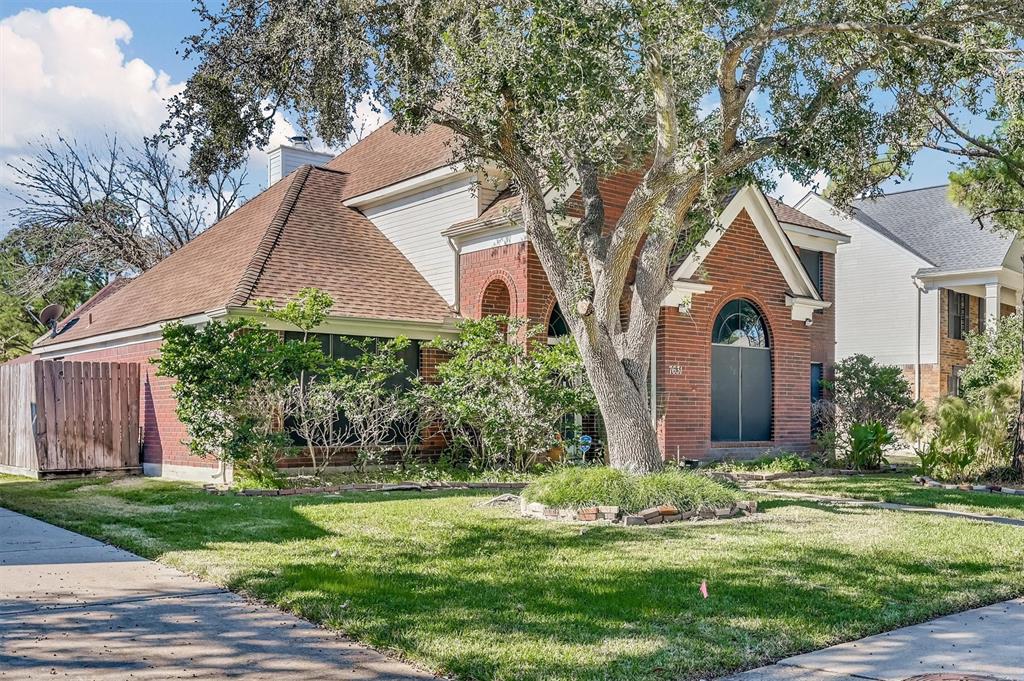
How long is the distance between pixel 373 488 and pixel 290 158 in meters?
13.6

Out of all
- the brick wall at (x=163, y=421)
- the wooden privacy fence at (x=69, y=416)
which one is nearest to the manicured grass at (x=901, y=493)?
the brick wall at (x=163, y=421)

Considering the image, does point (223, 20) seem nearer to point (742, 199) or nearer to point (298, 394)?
point (298, 394)

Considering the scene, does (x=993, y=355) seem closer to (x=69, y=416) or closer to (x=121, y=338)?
(x=121, y=338)

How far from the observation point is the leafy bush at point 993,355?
23.0 metres

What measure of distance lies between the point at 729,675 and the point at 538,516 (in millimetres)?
5565

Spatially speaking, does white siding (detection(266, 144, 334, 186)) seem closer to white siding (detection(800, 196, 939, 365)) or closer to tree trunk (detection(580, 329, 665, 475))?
tree trunk (detection(580, 329, 665, 475))

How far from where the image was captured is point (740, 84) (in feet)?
37.5

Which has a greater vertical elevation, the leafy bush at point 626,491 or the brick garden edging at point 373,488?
the leafy bush at point 626,491

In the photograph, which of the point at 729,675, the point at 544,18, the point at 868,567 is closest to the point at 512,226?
the point at 544,18

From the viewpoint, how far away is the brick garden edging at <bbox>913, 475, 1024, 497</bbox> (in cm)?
1424

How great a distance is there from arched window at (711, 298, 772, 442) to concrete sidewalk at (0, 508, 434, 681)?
13141 millimetres

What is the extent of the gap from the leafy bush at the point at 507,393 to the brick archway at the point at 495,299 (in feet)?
5.80

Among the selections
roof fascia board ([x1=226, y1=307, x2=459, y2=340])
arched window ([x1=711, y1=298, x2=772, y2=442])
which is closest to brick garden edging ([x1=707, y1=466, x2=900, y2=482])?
arched window ([x1=711, y1=298, x2=772, y2=442])

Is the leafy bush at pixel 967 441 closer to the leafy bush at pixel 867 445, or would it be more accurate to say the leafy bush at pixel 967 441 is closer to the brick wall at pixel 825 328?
the leafy bush at pixel 867 445
